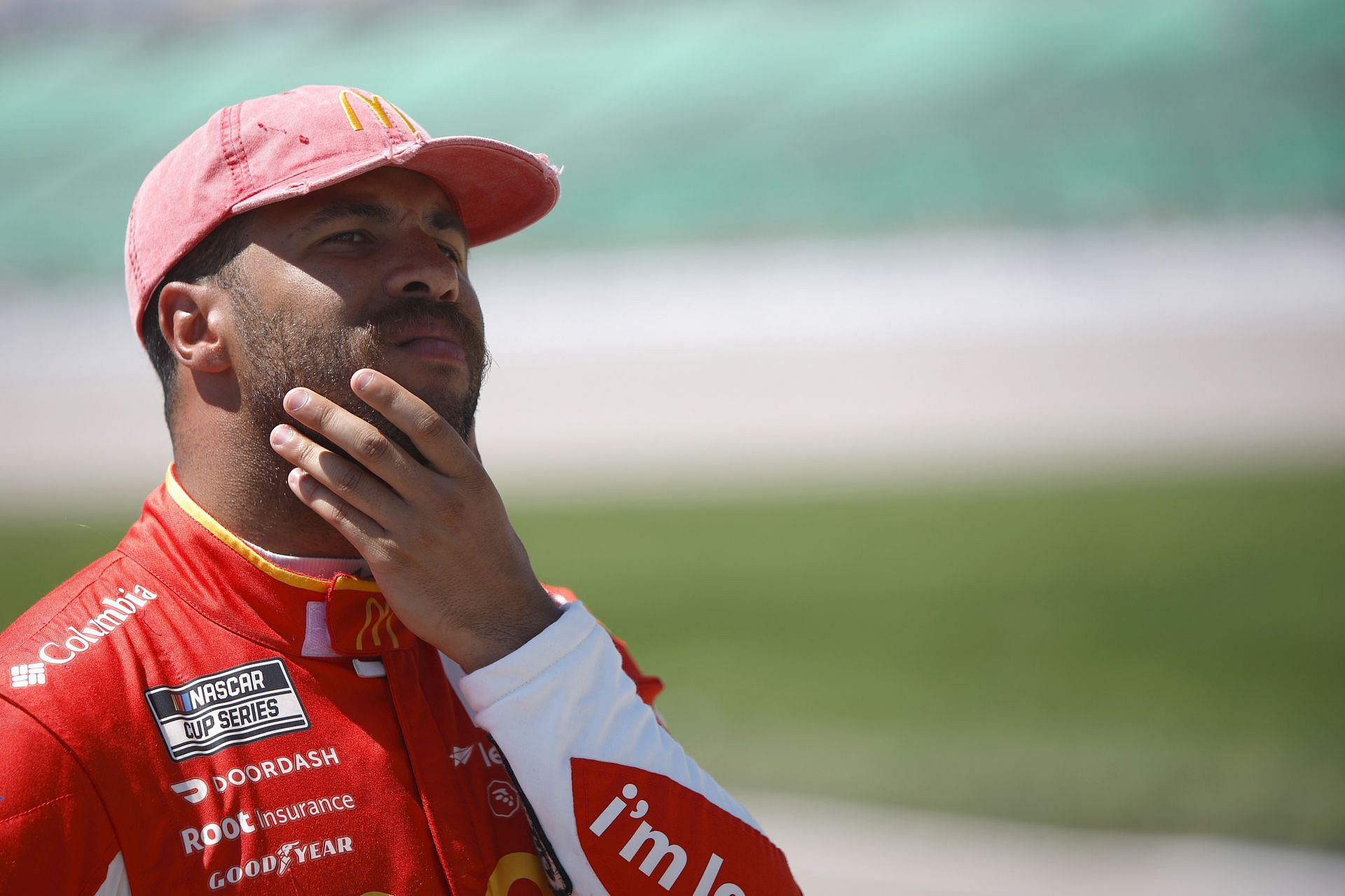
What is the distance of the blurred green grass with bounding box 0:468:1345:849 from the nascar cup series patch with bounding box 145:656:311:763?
4.60 meters

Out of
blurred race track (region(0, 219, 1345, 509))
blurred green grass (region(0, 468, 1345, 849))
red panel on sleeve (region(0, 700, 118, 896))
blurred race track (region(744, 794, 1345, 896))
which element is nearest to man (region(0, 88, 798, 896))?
red panel on sleeve (region(0, 700, 118, 896))

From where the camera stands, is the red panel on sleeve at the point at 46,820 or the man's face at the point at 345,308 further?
the man's face at the point at 345,308

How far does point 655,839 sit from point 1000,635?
738 cm

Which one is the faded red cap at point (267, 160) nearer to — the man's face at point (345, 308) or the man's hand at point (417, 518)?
the man's face at point (345, 308)

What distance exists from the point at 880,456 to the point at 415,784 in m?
13.9

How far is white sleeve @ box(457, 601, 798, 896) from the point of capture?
1.72 metres

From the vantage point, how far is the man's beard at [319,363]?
6.14ft

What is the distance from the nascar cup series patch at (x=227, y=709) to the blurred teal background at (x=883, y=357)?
4.68 meters

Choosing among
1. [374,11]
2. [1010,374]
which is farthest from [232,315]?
[374,11]

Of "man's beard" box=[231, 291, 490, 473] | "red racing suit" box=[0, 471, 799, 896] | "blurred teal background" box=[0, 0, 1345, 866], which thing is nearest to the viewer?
"red racing suit" box=[0, 471, 799, 896]

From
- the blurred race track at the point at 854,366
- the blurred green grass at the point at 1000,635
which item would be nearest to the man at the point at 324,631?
the blurred green grass at the point at 1000,635

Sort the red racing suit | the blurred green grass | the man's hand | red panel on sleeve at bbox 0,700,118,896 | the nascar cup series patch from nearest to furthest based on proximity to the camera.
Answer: red panel on sleeve at bbox 0,700,118,896
the red racing suit
the nascar cup series patch
the man's hand
the blurred green grass

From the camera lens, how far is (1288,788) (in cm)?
580

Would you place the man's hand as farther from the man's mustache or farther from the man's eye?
the man's eye
